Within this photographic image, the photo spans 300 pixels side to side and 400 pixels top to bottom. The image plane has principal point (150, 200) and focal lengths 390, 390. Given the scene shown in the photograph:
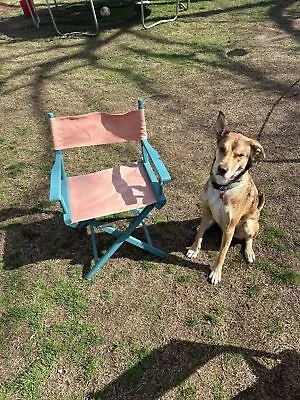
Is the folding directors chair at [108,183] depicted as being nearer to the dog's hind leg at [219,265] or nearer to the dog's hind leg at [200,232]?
the dog's hind leg at [200,232]

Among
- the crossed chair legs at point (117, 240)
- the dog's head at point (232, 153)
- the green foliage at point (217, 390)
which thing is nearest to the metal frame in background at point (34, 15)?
the crossed chair legs at point (117, 240)

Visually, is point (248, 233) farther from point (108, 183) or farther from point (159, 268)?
point (108, 183)

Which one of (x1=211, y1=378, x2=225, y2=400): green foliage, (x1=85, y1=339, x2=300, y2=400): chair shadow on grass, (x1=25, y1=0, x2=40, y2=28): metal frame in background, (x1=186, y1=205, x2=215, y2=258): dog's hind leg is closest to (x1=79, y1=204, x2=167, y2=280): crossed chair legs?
(x1=186, y1=205, x2=215, y2=258): dog's hind leg

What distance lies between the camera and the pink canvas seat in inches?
112

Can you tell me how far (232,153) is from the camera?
2.47 meters

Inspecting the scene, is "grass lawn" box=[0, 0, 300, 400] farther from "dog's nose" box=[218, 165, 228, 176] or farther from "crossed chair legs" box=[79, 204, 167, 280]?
"dog's nose" box=[218, 165, 228, 176]

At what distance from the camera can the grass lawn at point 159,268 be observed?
8.17ft

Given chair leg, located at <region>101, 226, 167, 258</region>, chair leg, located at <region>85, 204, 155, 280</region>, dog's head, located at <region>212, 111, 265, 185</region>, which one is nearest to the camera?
dog's head, located at <region>212, 111, 265, 185</region>

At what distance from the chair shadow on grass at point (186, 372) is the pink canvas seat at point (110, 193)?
1.02 metres

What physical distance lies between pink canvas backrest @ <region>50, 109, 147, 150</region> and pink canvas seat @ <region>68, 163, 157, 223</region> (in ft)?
0.93

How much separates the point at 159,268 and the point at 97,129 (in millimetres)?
1229

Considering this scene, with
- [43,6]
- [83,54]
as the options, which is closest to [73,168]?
[83,54]

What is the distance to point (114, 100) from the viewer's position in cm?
556

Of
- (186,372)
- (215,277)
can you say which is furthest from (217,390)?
(215,277)
